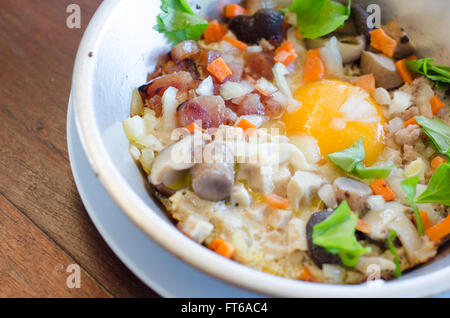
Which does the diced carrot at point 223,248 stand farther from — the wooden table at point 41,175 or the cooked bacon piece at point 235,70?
the cooked bacon piece at point 235,70

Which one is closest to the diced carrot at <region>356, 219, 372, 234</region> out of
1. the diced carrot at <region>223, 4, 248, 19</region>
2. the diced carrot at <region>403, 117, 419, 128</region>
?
the diced carrot at <region>403, 117, 419, 128</region>

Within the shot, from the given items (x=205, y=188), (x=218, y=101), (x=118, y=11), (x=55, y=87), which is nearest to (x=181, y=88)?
(x=218, y=101)

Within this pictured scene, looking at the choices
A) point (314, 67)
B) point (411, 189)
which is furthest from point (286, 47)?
point (411, 189)

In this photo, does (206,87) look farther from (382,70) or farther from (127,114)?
(382,70)

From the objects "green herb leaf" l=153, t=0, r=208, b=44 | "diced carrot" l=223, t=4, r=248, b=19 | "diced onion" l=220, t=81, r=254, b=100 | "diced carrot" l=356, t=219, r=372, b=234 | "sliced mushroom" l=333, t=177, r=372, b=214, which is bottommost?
"diced carrot" l=356, t=219, r=372, b=234

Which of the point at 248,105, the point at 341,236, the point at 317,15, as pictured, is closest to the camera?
the point at 341,236

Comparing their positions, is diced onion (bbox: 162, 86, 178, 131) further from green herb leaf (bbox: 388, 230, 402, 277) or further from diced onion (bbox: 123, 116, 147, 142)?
green herb leaf (bbox: 388, 230, 402, 277)

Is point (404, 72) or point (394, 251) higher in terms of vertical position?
point (404, 72)
